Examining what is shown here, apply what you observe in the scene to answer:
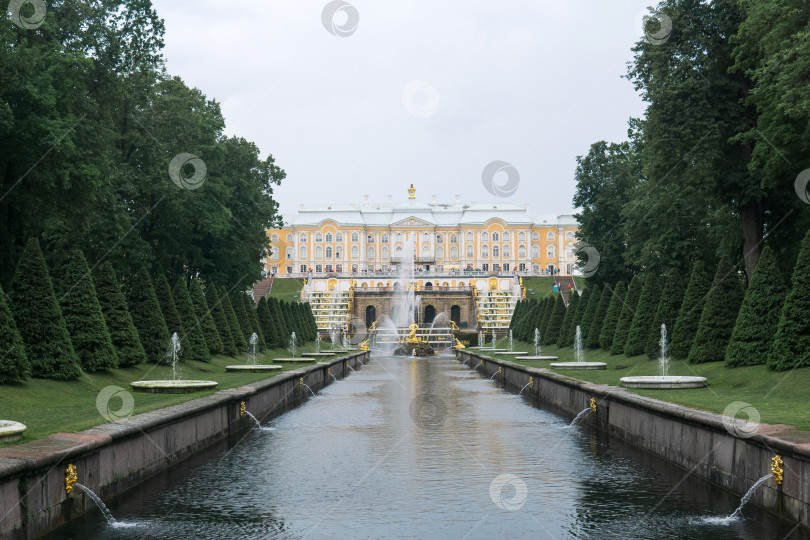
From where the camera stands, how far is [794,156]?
22.8 metres

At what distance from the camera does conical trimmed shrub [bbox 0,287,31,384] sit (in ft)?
44.4

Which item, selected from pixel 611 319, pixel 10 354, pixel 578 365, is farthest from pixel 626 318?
pixel 10 354

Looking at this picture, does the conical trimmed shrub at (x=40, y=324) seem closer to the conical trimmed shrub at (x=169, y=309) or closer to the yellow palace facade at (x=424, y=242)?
the conical trimmed shrub at (x=169, y=309)

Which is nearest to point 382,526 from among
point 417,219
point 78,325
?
point 78,325

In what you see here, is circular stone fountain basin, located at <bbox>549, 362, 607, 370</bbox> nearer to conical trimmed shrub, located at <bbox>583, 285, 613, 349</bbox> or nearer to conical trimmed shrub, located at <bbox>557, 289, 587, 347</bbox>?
conical trimmed shrub, located at <bbox>583, 285, 613, 349</bbox>

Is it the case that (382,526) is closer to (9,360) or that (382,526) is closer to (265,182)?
(9,360)

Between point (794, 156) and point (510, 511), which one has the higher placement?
point (794, 156)

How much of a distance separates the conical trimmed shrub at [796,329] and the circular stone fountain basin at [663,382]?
1535mm

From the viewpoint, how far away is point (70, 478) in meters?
7.54

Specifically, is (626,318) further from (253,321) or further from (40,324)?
(40,324)

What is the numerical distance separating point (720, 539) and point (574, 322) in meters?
28.4

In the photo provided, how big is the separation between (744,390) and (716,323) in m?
5.68

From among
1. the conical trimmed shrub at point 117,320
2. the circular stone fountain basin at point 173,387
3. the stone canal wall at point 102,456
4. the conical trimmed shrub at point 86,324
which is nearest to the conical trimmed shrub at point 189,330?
the conical trimmed shrub at point 117,320

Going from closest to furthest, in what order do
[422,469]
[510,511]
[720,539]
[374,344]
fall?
[720,539], [510,511], [422,469], [374,344]
